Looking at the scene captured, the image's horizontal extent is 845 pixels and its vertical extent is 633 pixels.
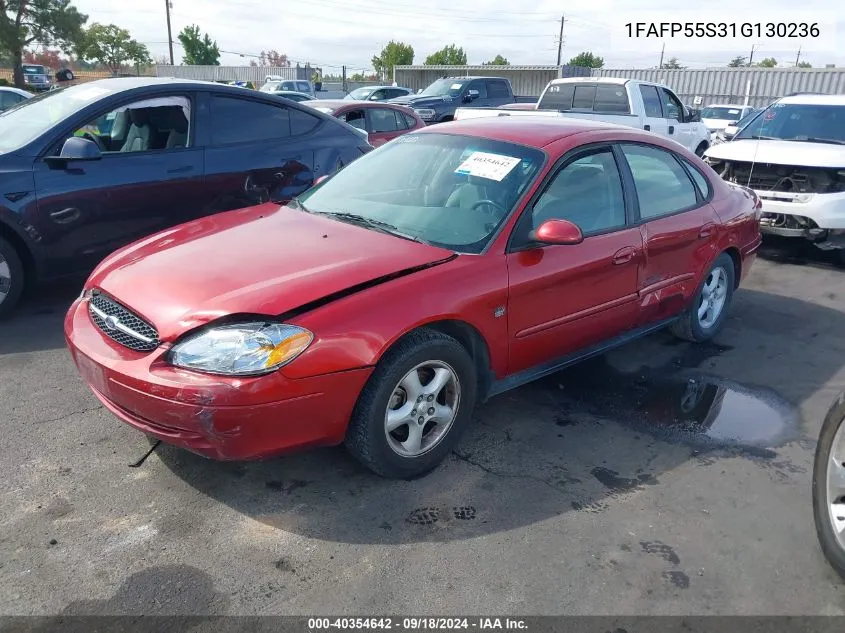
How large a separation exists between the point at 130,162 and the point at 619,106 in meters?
8.72

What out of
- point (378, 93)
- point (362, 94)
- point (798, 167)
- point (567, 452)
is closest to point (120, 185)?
point (567, 452)

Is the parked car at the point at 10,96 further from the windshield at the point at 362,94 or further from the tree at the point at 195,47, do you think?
the tree at the point at 195,47

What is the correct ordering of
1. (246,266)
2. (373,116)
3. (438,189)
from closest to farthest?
(246,266) < (438,189) < (373,116)

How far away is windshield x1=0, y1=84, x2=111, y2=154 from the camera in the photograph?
4.89 metres

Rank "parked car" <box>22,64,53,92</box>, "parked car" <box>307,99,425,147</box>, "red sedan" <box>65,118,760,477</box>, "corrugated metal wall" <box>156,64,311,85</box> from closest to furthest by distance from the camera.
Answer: "red sedan" <box>65,118,760,477</box>, "parked car" <box>307,99,425,147</box>, "parked car" <box>22,64,53,92</box>, "corrugated metal wall" <box>156,64,311,85</box>

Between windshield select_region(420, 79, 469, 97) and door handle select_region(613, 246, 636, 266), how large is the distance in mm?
16365

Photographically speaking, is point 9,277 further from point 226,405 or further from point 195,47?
point 195,47

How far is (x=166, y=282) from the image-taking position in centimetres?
301

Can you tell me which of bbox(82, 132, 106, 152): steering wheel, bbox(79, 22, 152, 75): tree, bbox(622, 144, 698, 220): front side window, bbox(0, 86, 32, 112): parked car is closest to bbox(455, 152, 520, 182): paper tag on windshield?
bbox(622, 144, 698, 220): front side window

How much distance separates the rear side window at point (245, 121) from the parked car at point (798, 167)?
5047 mm

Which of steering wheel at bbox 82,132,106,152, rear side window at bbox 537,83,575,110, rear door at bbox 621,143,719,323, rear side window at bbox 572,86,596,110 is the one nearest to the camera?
rear door at bbox 621,143,719,323

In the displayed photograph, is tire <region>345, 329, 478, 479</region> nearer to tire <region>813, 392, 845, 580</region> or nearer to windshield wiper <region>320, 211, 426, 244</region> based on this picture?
windshield wiper <region>320, 211, 426, 244</region>

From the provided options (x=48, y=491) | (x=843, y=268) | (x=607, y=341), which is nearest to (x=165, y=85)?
(x=48, y=491)

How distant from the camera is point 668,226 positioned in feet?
14.0
